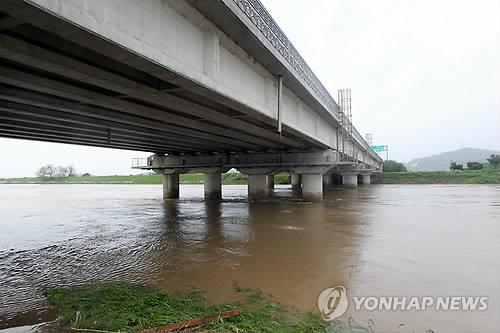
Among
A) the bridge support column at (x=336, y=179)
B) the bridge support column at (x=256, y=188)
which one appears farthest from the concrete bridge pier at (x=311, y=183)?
the bridge support column at (x=336, y=179)

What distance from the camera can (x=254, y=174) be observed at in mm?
31500

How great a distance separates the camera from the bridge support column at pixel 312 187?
29672mm

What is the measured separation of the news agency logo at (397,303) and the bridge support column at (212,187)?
26.9 m

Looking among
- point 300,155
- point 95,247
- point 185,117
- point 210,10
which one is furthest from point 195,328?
point 300,155

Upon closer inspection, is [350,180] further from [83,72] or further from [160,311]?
[160,311]

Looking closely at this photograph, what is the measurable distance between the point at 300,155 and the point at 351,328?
975 inches

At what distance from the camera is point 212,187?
109 feet

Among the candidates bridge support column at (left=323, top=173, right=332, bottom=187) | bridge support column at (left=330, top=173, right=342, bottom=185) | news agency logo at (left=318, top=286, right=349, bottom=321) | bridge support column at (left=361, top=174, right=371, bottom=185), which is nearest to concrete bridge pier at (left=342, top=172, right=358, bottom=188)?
bridge support column at (left=323, top=173, right=332, bottom=187)

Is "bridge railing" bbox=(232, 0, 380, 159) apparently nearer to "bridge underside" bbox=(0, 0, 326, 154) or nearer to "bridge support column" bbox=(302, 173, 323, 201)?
"bridge underside" bbox=(0, 0, 326, 154)

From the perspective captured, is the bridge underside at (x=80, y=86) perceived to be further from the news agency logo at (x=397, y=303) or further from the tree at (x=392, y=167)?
the tree at (x=392, y=167)

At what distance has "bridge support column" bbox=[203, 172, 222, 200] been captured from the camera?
3294 centimetres

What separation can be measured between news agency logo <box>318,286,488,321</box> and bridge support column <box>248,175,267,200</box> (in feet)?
83.4

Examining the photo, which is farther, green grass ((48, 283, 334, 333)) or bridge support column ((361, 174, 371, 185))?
bridge support column ((361, 174, 371, 185))

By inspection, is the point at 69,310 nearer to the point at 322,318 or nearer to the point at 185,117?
the point at 322,318
